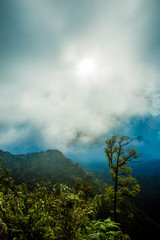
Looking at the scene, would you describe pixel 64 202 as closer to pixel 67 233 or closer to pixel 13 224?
pixel 67 233

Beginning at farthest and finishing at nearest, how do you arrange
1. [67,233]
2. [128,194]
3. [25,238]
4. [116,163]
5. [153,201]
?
[153,201] → [116,163] → [128,194] → [67,233] → [25,238]

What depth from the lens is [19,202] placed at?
3.27 meters

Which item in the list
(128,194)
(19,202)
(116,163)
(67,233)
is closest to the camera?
→ (67,233)

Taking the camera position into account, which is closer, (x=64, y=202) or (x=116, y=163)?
(x=64, y=202)

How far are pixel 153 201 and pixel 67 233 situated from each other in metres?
269

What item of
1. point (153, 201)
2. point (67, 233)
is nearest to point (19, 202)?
point (67, 233)

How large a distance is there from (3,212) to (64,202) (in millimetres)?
1507

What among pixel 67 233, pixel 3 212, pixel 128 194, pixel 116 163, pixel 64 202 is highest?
pixel 116 163

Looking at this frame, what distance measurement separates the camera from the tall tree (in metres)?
15.2

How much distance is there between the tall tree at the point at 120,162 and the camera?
15.2 metres

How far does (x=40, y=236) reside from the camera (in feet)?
8.82

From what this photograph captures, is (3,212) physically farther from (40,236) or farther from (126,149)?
(126,149)

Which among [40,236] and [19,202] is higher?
[19,202]

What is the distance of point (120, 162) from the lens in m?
15.9
